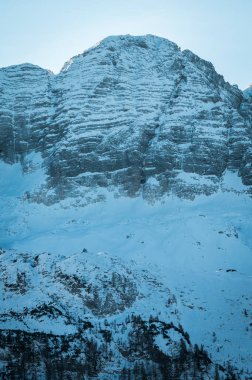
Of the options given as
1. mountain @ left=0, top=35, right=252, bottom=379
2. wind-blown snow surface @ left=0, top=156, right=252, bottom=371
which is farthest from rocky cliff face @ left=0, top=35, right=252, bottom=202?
wind-blown snow surface @ left=0, top=156, right=252, bottom=371

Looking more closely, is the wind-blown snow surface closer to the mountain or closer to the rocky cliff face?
the mountain

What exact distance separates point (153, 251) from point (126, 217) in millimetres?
16718

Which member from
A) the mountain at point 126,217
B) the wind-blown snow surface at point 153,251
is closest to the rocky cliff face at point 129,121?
the mountain at point 126,217

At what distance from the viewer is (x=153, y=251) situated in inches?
3991

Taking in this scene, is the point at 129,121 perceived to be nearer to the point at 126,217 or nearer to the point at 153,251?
the point at 126,217

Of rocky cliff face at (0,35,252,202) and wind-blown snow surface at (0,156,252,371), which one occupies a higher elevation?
rocky cliff face at (0,35,252,202)

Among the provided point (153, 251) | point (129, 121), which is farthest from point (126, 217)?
point (129, 121)

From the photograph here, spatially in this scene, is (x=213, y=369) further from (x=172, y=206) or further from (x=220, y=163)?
(x=220, y=163)

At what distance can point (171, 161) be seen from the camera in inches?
5089

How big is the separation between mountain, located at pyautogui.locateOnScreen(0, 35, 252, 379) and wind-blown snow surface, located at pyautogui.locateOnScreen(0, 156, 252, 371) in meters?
0.31

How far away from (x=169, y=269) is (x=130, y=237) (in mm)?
13184

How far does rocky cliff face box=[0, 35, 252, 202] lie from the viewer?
127m

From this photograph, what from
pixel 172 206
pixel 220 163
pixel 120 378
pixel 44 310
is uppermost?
pixel 220 163

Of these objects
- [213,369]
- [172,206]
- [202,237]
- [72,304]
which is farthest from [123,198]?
[213,369]
